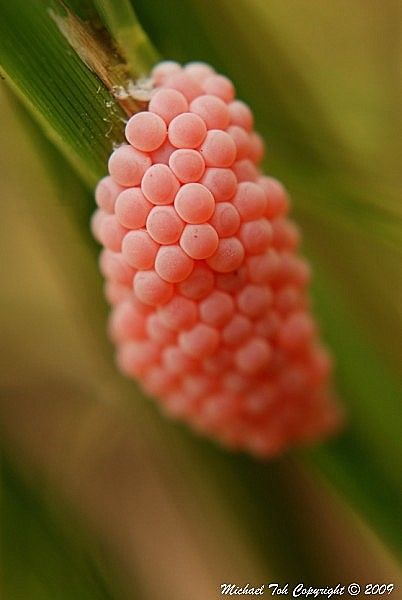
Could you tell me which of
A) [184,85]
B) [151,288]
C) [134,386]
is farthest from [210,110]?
[134,386]

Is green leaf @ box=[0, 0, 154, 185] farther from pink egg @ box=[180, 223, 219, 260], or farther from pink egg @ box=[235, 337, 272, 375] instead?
pink egg @ box=[235, 337, 272, 375]

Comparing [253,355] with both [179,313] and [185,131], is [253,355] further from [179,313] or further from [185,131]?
[185,131]

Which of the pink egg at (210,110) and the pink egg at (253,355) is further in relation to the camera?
the pink egg at (253,355)

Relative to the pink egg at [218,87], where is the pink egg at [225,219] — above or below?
below

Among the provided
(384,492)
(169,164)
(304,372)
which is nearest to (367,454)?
(384,492)

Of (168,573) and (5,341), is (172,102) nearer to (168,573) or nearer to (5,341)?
(5,341)

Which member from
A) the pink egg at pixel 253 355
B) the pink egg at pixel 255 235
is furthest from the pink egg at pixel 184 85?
the pink egg at pixel 253 355

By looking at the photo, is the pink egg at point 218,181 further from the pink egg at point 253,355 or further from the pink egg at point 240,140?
the pink egg at point 253,355

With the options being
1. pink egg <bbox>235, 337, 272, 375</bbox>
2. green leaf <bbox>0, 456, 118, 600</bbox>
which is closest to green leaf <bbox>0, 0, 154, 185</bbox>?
pink egg <bbox>235, 337, 272, 375</bbox>
